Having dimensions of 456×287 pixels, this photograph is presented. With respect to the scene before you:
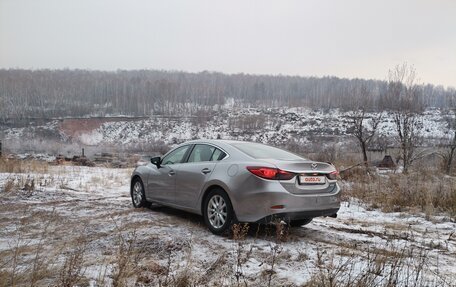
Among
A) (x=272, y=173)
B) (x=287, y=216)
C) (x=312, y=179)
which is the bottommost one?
(x=287, y=216)

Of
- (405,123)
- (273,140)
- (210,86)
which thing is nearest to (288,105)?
(210,86)

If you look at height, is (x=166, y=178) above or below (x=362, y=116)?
below

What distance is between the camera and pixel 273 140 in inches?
3615

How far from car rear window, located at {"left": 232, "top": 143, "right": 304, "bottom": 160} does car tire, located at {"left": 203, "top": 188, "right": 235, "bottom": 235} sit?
76 centimetres

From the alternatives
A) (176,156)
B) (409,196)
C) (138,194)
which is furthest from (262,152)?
(409,196)

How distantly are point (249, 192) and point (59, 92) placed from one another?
131 meters

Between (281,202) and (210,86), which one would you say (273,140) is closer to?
(210,86)

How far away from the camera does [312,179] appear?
568 centimetres

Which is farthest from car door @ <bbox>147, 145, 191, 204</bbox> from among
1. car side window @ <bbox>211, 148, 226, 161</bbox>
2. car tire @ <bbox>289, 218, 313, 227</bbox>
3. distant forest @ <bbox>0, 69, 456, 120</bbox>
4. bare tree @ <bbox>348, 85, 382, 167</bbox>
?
distant forest @ <bbox>0, 69, 456, 120</bbox>

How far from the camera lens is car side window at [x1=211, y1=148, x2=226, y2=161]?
622cm

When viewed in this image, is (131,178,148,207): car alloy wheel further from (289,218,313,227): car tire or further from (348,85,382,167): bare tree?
(348,85,382,167): bare tree

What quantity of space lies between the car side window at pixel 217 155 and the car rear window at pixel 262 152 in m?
0.28

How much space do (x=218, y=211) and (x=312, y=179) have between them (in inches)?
58.7

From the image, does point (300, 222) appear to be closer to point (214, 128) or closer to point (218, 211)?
point (218, 211)
